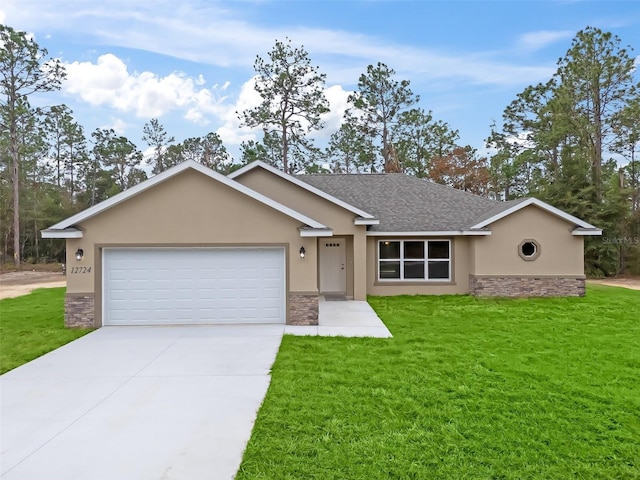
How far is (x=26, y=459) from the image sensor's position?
409 centimetres

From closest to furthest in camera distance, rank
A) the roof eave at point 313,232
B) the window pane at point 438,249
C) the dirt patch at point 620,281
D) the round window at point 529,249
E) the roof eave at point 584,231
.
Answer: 1. the roof eave at point 313,232
2. the roof eave at point 584,231
3. the round window at point 529,249
4. the window pane at point 438,249
5. the dirt patch at point 620,281

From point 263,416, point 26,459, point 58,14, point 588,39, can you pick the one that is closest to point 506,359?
point 263,416

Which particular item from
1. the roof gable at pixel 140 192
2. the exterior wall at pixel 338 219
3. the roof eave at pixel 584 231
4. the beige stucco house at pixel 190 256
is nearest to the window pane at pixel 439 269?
the exterior wall at pixel 338 219

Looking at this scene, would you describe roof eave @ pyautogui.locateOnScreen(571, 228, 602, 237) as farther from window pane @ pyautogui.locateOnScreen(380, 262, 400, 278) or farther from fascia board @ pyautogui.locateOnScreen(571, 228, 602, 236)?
window pane @ pyautogui.locateOnScreen(380, 262, 400, 278)

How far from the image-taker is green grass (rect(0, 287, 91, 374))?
A: 7.88m

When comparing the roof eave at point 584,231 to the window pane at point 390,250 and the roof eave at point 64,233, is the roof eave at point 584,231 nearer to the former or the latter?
the window pane at point 390,250

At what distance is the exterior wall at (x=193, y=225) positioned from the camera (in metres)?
10.2

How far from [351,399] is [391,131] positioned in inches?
1225

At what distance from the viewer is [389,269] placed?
15.6 metres

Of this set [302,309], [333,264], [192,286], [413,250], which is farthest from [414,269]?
[192,286]

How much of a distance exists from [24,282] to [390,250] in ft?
69.0

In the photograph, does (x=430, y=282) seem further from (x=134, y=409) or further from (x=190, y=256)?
(x=134, y=409)

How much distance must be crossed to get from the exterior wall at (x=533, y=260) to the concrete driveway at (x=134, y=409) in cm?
974

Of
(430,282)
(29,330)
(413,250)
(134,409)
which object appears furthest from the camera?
(413,250)
